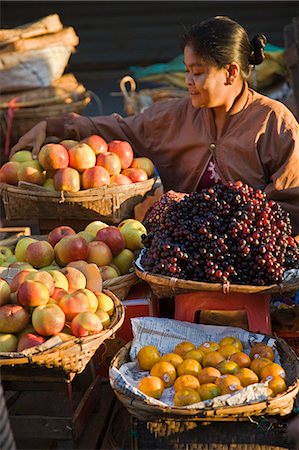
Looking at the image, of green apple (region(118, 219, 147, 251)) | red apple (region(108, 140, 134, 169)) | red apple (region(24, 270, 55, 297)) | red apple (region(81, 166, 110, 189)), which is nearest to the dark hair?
red apple (region(108, 140, 134, 169))

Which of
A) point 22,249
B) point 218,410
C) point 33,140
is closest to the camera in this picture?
point 218,410

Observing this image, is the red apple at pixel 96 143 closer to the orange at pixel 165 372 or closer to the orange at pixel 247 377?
the orange at pixel 165 372

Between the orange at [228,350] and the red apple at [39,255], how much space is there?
83 centimetres

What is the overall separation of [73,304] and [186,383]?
18.6 inches

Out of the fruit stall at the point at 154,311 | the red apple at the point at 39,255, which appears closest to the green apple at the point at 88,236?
the fruit stall at the point at 154,311

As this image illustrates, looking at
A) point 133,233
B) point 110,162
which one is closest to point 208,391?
point 133,233

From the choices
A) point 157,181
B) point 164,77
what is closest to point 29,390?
point 157,181

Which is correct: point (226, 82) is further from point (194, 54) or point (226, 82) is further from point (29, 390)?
point (29, 390)

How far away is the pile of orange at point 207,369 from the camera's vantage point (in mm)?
2211

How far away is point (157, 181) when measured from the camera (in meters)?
3.62

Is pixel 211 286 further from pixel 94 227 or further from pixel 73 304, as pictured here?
pixel 94 227

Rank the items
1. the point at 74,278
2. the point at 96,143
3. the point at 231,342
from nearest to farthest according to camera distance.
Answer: the point at 231,342
the point at 74,278
the point at 96,143

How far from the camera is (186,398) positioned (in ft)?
7.10

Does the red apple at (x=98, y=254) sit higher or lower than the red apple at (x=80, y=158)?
lower
